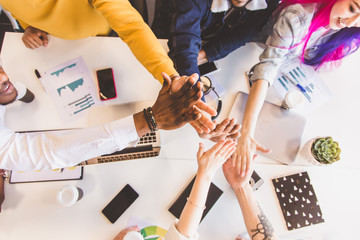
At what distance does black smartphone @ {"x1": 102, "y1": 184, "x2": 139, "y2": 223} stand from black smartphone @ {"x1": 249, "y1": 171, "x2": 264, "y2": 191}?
534mm

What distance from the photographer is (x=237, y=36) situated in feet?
3.93

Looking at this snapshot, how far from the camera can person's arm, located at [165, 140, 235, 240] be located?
2.87 feet

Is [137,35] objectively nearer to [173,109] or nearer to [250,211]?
[173,109]

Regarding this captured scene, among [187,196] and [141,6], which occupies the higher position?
[141,6]

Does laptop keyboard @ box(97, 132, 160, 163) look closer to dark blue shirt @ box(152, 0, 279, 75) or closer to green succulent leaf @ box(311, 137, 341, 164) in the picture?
dark blue shirt @ box(152, 0, 279, 75)

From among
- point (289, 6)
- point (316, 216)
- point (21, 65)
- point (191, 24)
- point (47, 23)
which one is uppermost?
point (289, 6)

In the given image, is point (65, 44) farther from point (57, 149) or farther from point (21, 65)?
point (57, 149)

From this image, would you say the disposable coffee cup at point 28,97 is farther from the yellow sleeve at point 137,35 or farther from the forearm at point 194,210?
the forearm at point 194,210

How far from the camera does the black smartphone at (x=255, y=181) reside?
1048 millimetres

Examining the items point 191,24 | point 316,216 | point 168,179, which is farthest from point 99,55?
point 316,216

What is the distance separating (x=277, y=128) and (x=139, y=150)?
2.25 ft

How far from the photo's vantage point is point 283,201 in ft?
3.43

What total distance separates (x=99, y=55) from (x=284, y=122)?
101 cm

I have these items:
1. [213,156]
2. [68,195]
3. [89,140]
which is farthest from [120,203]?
[213,156]
